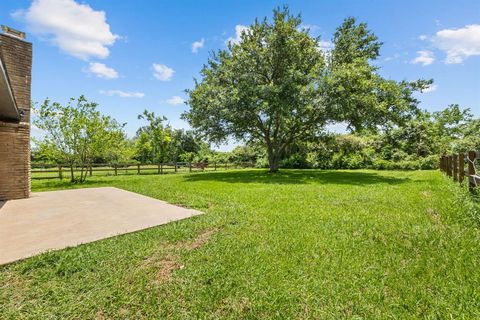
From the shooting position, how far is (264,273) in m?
2.46

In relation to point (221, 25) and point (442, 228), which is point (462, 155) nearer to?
point (442, 228)

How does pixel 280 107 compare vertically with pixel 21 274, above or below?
above

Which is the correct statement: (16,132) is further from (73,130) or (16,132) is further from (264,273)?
(264,273)

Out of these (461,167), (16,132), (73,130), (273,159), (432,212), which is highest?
(73,130)

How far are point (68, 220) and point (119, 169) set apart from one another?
14.2m

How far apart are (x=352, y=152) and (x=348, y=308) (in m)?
22.0

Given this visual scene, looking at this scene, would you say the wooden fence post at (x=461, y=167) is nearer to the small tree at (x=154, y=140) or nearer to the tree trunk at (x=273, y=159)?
the tree trunk at (x=273, y=159)

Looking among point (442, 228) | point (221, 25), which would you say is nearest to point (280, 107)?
point (221, 25)

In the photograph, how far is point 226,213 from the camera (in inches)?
193

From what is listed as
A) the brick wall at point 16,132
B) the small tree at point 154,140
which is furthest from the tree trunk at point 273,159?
the small tree at point 154,140

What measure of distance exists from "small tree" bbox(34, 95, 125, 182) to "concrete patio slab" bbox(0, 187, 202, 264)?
5813 millimetres

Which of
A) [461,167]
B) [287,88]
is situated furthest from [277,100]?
[461,167]

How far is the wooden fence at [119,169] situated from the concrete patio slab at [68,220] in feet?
25.1

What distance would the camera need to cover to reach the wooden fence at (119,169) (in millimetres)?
13619
